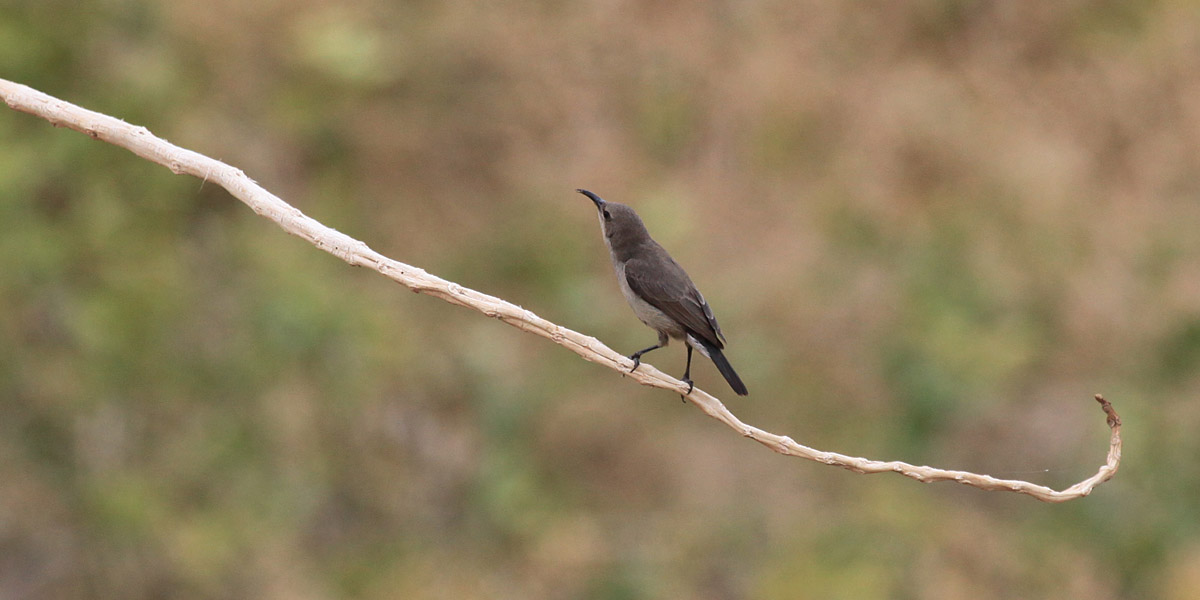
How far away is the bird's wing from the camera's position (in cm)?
473

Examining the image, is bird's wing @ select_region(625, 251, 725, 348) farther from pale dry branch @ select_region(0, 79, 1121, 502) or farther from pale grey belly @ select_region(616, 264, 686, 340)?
pale dry branch @ select_region(0, 79, 1121, 502)

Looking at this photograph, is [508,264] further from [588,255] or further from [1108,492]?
[1108,492]

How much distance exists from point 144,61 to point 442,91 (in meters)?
2.60

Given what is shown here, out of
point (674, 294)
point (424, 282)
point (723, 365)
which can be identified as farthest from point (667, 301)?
point (424, 282)

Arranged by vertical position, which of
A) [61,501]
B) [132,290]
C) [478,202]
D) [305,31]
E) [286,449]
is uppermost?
[305,31]

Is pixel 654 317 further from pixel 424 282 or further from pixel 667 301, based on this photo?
pixel 424 282

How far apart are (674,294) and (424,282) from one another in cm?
194

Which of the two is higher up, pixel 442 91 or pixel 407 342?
pixel 442 91

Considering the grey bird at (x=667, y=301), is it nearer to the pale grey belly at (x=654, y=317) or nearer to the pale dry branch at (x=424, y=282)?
the pale grey belly at (x=654, y=317)

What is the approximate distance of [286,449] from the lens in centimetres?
855

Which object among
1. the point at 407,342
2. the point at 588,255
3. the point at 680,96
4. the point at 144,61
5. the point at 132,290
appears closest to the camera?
the point at 132,290

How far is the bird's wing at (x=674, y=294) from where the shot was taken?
4.73 m

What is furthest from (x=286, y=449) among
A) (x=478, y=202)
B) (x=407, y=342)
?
(x=478, y=202)

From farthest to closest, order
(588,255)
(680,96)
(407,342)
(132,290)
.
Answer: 1. (680,96)
2. (588,255)
3. (407,342)
4. (132,290)
